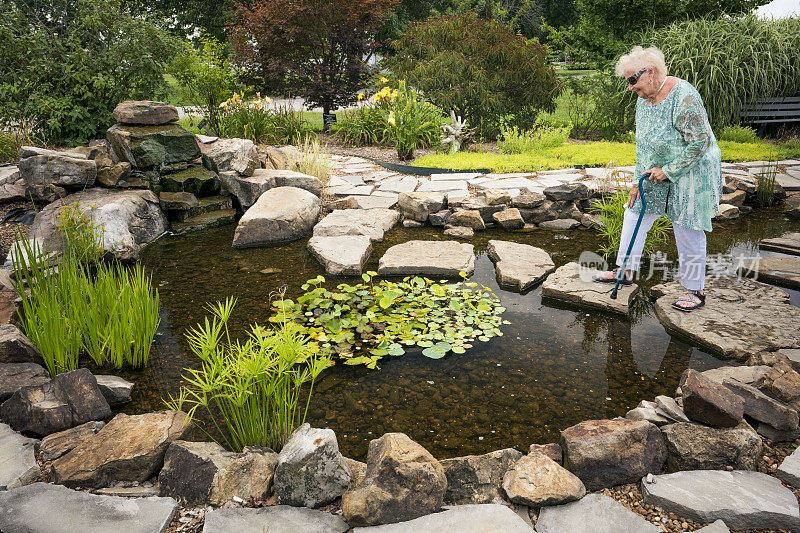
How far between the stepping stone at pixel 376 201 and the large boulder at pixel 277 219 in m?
0.64

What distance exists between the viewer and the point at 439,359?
3.39 meters

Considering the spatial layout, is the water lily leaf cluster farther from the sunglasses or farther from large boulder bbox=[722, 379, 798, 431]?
the sunglasses

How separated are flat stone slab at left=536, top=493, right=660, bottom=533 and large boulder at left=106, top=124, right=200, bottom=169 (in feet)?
19.4

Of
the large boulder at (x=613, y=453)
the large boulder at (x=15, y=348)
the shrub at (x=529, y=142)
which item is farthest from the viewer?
the shrub at (x=529, y=142)

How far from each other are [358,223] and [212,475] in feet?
12.9

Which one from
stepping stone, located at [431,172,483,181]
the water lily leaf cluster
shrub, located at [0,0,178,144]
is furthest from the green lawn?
shrub, located at [0,0,178,144]

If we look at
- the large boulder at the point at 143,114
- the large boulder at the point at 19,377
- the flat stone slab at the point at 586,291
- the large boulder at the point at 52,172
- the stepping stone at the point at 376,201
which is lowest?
the large boulder at the point at 19,377

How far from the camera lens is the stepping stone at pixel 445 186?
6.85m

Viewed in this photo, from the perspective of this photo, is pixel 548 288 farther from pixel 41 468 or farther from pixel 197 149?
pixel 197 149

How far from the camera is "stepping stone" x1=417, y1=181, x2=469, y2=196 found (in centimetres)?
685

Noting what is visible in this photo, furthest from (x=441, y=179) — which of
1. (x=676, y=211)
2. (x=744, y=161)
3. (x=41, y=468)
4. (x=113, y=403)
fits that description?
(x=41, y=468)

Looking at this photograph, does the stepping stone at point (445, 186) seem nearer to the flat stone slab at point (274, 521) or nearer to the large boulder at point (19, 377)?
the large boulder at point (19, 377)

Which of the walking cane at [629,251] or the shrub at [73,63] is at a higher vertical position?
the shrub at [73,63]

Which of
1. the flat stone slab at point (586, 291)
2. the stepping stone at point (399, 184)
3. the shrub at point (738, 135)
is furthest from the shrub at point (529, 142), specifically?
the flat stone slab at point (586, 291)
